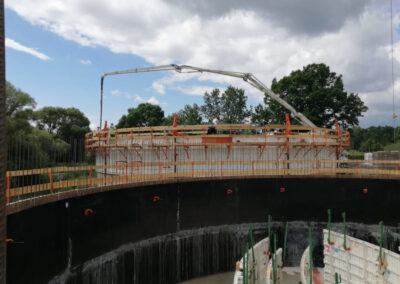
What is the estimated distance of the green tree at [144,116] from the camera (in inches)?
2039

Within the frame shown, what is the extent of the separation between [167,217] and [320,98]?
2603 cm

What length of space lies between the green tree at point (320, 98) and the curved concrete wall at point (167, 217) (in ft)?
64.3

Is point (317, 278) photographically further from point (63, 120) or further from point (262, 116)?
point (63, 120)

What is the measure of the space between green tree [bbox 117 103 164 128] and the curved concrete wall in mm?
41501

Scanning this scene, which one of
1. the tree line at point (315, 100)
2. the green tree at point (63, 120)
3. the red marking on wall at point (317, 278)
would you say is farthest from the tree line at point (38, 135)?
the tree line at point (315, 100)

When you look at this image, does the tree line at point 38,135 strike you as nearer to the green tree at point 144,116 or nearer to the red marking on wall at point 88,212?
the red marking on wall at point 88,212

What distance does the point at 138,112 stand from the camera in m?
51.8

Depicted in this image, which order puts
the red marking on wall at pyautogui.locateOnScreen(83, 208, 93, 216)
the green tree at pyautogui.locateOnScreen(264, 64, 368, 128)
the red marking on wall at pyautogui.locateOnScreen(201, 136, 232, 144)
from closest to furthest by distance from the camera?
1. the red marking on wall at pyautogui.locateOnScreen(83, 208, 93, 216)
2. the red marking on wall at pyautogui.locateOnScreen(201, 136, 232, 144)
3. the green tree at pyautogui.locateOnScreen(264, 64, 368, 128)

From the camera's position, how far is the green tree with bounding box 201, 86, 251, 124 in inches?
1694

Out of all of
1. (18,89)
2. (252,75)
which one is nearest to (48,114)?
(18,89)

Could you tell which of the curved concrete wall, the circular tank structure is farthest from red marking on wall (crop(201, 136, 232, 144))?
the curved concrete wall

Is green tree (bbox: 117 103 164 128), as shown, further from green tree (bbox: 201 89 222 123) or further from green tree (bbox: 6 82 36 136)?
green tree (bbox: 6 82 36 136)

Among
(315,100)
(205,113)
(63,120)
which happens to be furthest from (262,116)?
(63,120)

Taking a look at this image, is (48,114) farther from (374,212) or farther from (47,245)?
(374,212)
